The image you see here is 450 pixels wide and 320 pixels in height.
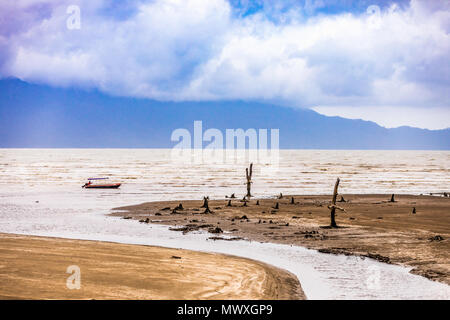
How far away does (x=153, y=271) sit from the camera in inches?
508

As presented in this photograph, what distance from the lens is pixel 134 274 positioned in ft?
41.0

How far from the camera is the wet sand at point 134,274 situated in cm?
1073

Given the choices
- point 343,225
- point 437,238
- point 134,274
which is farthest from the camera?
point 343,225

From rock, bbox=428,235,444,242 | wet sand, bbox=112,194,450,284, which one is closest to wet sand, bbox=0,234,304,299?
wet sand, bbox=112,194,450,284

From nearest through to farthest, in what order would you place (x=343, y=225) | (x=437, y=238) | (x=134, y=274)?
(x=134, y=274)
(x=437, y=238)
(x=343, y=225)

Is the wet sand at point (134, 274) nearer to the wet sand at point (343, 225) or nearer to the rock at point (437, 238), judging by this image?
the wet sand at point (343, 225)

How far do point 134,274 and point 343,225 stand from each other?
45.1ft

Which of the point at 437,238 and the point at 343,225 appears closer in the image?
the point at 437,238

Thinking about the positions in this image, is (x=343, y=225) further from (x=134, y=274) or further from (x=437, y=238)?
(x=134, y=274)

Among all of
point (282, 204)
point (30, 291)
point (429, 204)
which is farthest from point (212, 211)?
point (30, 291)

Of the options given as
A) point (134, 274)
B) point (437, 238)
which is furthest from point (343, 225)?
point (134, 274)

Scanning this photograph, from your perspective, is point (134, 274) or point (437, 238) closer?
point (134, 274)

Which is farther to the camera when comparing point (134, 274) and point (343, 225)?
point (343, 225)

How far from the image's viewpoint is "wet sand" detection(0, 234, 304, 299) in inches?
423
